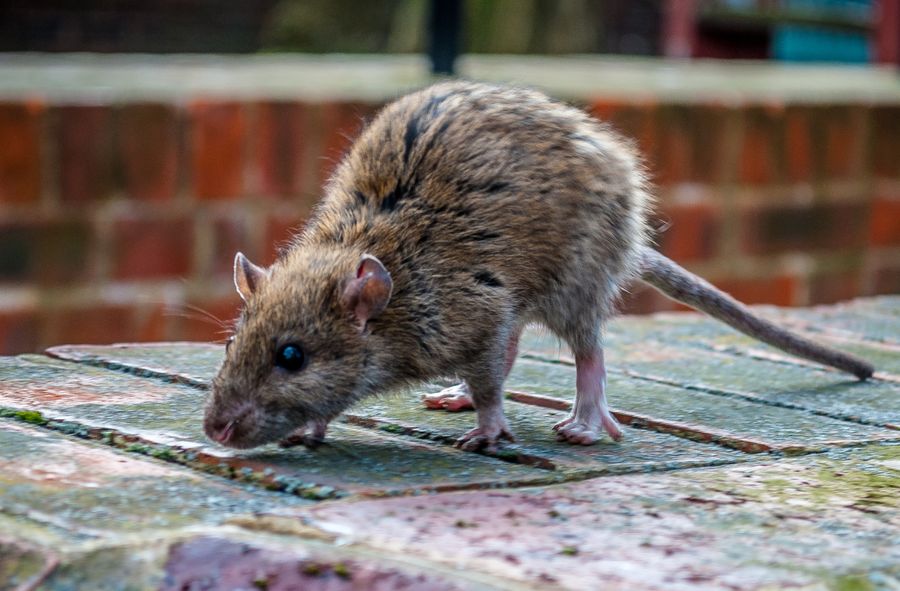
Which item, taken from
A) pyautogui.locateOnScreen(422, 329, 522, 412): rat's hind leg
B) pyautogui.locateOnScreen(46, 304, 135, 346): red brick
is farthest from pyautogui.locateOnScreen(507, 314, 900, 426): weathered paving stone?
pyautogui.locateOnScreen(46, 304, 135, 346): red brick

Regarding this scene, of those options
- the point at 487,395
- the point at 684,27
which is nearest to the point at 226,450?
the point at 487,395

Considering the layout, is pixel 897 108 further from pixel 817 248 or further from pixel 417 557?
pixel 417 557

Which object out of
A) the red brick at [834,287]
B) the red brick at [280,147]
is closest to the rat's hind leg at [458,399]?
the red brick at [280,147]

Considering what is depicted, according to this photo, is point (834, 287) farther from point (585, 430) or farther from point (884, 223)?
point (585, 430)

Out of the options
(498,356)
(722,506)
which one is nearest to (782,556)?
(722,506)

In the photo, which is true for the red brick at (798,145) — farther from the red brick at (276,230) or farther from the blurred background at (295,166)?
the red brick at (276,230)

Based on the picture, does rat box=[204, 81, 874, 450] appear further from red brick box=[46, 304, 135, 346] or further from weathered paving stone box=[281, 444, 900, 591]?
red brick box=[46, 304, 135, 346]
